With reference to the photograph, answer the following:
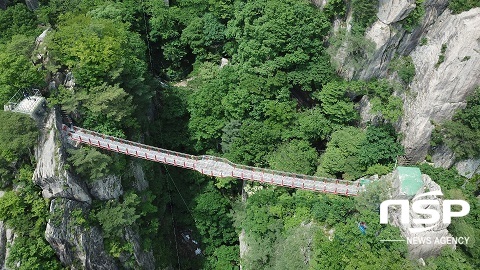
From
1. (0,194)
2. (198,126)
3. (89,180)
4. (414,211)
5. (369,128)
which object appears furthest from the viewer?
(198,126)

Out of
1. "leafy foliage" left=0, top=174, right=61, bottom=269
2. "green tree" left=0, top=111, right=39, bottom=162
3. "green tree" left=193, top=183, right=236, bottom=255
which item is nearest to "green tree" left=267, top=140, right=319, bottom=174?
"green tree" left=193, top=183, right=236, bottom=255

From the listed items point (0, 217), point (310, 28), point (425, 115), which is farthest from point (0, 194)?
point (425, 115)

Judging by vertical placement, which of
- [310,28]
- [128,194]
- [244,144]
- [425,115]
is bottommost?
[128,194]

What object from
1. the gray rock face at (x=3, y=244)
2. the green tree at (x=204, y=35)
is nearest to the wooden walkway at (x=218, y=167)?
the gray rock face at (x=3, y=244)

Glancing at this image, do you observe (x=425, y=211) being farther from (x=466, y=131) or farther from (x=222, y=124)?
(x=222, y=124)

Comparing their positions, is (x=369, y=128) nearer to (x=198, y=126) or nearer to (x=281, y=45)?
(x=281, y=45)

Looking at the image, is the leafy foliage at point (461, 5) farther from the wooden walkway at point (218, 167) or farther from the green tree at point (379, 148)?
the wooden walkway at point (218, 167)
